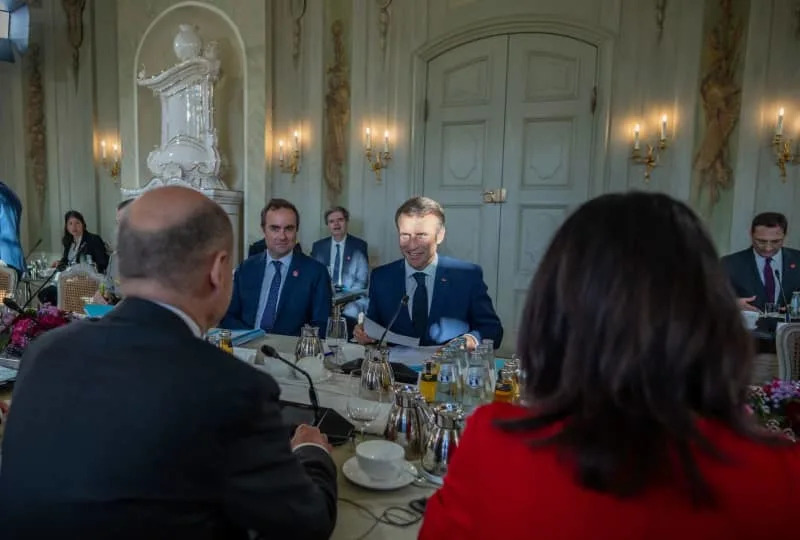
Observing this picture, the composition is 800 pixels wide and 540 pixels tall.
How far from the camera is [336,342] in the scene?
1.98 m

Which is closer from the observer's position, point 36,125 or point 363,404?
point 363,404

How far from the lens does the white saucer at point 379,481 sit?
3.53ft

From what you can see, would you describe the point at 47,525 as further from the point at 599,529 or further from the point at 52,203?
the point at 52,203

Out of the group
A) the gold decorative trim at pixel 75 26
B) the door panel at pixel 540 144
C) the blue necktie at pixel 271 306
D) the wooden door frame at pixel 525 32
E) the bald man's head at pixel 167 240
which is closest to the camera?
the bald man's head at pixel 167 240

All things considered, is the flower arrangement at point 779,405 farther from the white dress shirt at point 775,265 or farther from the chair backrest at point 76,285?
the chair backrest at point 76,285

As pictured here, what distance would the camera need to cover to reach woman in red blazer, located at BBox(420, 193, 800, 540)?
592 millimetres

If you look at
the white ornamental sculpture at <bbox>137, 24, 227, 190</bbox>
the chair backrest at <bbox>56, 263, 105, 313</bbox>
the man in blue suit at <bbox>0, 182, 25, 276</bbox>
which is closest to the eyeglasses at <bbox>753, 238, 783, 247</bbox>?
the chair backrest at <bbox>56, 263, 105, 313</bbox>

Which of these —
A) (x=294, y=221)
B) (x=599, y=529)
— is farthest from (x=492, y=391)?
(x=294, y=221)

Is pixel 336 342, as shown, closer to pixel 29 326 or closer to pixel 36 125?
pixel 29 326

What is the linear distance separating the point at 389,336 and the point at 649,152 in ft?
10.6

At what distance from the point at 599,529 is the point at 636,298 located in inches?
10.4

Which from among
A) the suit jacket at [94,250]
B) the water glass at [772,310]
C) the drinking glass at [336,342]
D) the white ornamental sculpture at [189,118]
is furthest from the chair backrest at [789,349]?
the suit jacket at [94,250]

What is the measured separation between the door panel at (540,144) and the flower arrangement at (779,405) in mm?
3271

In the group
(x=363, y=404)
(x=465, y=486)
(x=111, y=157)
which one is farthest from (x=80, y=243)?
(x=465, y=486)
